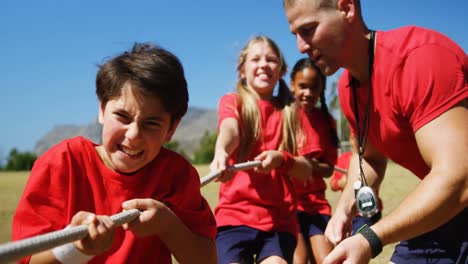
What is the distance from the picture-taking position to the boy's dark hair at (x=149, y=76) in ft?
8.30

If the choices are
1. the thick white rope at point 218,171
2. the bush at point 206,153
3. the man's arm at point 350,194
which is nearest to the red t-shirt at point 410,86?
the man's arm at point 350,194

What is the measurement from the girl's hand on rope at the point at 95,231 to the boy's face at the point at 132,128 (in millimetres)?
572

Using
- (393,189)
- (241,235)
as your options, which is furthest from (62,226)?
(393,189)

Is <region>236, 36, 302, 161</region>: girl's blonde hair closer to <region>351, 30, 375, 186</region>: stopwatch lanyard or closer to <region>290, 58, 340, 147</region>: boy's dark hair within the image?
<region>290, 58, 340, 147</region>: boy's dark hair

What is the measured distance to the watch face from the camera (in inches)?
133

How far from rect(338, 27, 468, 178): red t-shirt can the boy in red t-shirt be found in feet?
3.36

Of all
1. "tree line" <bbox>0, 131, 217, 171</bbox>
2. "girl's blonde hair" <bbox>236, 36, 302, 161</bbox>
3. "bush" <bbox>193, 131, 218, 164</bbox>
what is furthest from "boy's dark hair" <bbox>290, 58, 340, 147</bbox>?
"tree line" <bbox>0, 131, 217, 171</bbox>

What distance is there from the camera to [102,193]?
8.34 feet

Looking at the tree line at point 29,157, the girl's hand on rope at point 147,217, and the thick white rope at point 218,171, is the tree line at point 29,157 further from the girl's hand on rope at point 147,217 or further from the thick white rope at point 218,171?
the girl's hand on rope at point 147,217

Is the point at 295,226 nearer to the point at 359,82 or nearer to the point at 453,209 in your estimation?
the point at 359,82

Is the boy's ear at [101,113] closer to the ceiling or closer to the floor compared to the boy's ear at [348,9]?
closer to the floor

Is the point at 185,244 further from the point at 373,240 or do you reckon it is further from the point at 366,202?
the point at 366,202

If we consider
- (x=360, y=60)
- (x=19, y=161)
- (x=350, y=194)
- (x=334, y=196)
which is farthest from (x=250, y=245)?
(x=19, y=161)

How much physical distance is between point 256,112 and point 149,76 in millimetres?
2092
